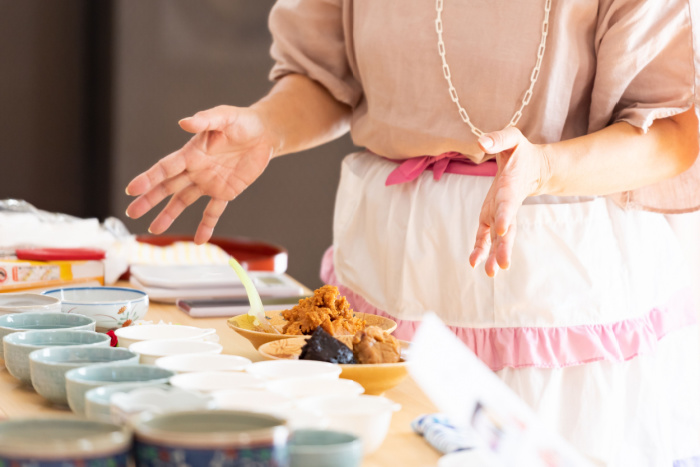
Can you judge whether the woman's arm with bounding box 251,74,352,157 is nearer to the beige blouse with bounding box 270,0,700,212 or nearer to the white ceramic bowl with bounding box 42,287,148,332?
the beige blouse with bounding box 270,0,700,212

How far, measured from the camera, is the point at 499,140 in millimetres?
1033

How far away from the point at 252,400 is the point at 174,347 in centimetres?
24

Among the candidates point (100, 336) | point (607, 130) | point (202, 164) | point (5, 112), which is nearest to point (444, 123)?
point (607, 130)

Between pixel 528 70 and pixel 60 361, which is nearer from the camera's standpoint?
pixel 60 361

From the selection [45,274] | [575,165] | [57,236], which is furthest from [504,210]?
[57,236]

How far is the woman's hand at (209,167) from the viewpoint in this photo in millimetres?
1292

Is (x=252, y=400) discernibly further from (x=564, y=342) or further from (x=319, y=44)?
(x=319, y=44)

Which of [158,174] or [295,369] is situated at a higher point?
[158,174]

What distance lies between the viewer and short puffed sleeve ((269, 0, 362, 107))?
1.60 metres

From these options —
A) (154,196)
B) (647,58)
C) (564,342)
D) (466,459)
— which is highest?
(647,58)

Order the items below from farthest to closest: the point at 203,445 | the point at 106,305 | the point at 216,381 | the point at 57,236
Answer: the point at 57,236 → the point at 106,305 → the point at 216,381 → the point at 203,445

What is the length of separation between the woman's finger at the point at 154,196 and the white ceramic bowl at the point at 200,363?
50cm

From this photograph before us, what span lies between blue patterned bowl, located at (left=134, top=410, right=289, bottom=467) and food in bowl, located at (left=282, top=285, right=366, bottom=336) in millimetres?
421

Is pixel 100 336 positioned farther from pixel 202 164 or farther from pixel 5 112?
pixel 5 112
